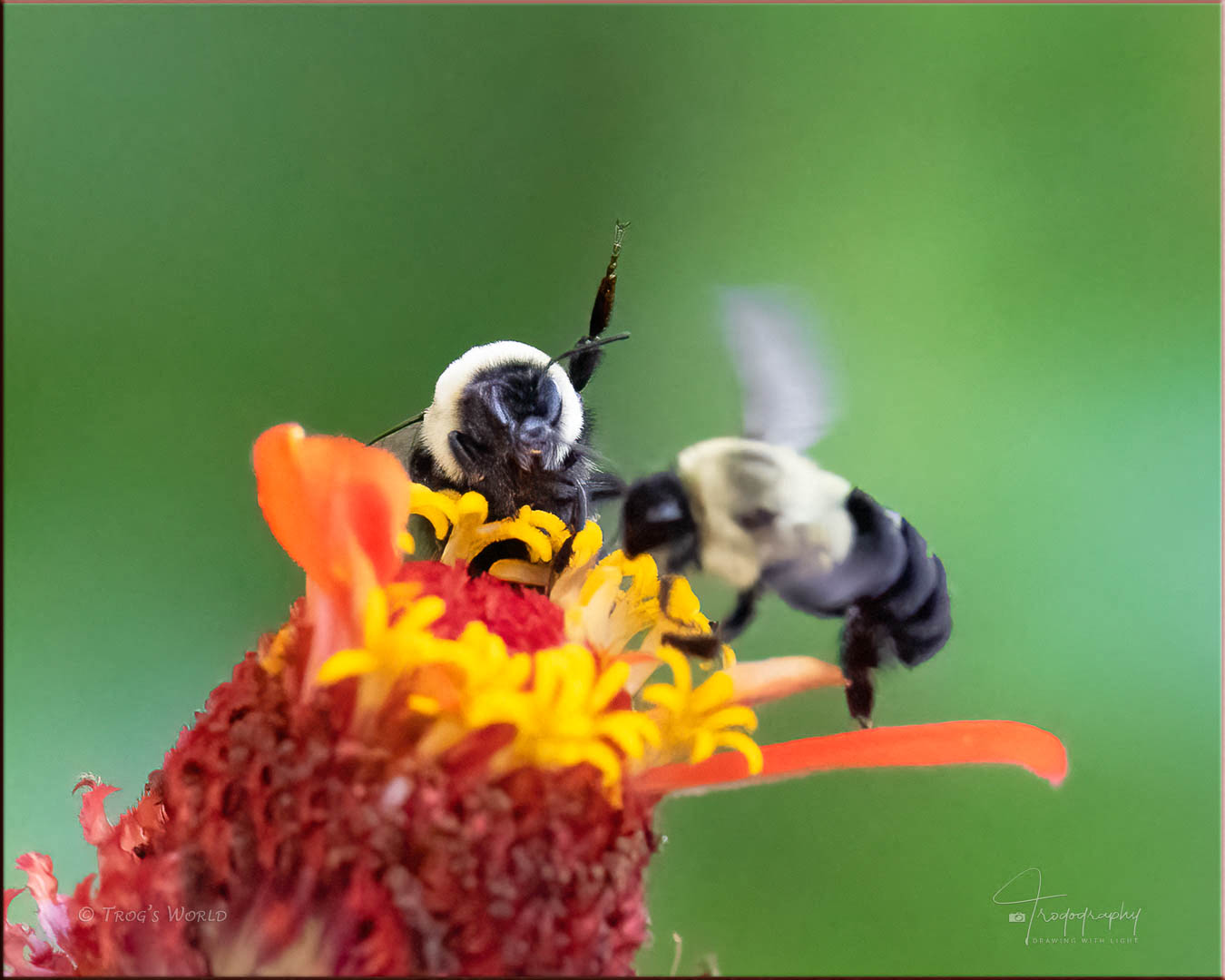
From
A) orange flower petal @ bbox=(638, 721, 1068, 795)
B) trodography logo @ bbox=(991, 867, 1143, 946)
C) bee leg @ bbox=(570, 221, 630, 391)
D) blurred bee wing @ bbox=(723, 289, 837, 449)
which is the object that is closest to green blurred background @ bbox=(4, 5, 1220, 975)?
trodography logo @ bbox=(991, 867, 1143, 946)

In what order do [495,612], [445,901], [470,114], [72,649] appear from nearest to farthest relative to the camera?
[445,901] < [495,612] < [72,649] < [470,114]

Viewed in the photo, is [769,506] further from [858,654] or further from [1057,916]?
[1057,916]

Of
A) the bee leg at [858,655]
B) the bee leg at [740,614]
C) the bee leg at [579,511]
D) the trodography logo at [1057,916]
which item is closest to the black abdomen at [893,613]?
the bee leg at [858,655]

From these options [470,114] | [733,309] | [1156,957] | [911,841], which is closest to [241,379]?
[470,114]

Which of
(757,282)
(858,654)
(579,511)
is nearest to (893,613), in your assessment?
(858,654)

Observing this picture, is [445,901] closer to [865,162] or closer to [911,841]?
[911,841]

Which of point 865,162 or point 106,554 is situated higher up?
point 865,162

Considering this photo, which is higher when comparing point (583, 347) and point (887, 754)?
point (583, 347)
